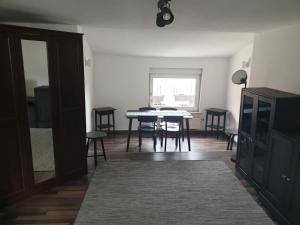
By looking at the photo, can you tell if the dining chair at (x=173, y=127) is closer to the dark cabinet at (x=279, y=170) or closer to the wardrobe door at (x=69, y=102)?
the wardrobe door at (x=69, y=102)

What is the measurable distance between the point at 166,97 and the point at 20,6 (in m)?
4.06

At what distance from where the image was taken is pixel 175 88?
595cm

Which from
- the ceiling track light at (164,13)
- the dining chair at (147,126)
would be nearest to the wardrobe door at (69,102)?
the ceiling track light at (164,13)

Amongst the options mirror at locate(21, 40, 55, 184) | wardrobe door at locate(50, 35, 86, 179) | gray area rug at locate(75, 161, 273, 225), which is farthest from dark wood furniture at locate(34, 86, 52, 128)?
gray area rug at locate(75, 161, 273, 225)

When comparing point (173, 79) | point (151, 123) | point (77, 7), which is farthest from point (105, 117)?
point (77, 7)

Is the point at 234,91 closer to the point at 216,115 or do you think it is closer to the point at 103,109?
the point at 216,115

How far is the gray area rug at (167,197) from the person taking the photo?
2451 millimetres

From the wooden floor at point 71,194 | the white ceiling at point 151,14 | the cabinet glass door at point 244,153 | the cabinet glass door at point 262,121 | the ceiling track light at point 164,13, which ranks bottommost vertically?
the wooden floor at point 71,194

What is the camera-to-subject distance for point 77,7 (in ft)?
8.48

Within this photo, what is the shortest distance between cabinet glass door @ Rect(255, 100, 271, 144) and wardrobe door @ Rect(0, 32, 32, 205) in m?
2.94

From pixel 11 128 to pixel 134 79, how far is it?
3524mm

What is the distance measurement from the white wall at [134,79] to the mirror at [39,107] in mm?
2858

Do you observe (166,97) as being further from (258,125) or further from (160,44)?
(258,125)

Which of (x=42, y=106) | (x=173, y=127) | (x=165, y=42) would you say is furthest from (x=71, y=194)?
(x=165, y=42)
